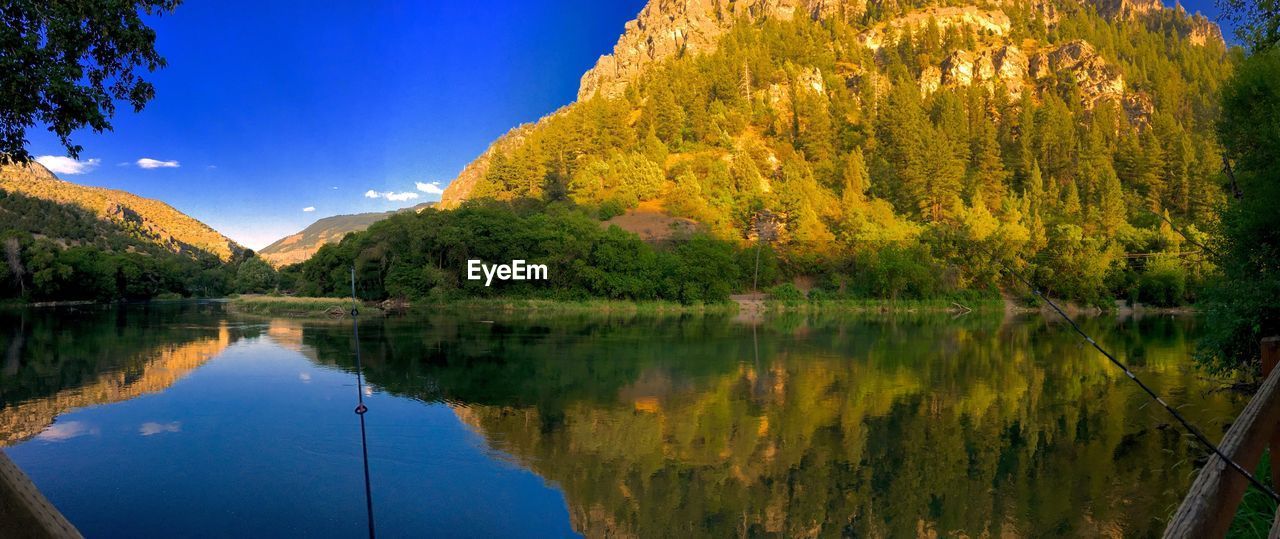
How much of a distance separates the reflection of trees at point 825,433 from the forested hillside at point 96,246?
46.2ft

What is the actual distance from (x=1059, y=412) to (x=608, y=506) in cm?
1332

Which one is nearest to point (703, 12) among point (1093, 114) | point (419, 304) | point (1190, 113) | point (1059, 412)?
point (1093, 114)

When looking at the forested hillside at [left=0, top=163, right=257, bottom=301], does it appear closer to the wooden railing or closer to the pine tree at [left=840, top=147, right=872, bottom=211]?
the wooden railing

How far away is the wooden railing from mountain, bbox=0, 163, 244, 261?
344ft

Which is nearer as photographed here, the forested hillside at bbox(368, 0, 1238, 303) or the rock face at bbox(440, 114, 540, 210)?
the forested hillside at bbox(368, 0, 1238, 303)

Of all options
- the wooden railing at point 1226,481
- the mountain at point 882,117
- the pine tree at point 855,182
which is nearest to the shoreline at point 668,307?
the mountain at point 882,117

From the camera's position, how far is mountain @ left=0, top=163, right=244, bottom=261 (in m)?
106

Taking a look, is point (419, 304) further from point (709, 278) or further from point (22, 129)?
point (22, 129)

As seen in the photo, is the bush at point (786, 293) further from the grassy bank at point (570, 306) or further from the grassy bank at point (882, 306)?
the grassy bank at point (570, 306)

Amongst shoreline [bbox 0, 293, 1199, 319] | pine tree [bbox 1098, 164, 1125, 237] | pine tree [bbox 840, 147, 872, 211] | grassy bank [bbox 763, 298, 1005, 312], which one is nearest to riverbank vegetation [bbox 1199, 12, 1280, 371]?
shoreline [bbox 0, 293, 1199, 319]

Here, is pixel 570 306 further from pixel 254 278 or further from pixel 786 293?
pixel 254 278

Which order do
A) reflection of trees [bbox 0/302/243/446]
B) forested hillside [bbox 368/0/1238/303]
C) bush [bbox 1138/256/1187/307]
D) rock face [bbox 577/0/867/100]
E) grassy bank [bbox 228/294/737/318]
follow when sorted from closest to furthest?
reflection of trees [bbox 0/302/243/446]
grassy bank [bbox 228/294/737/318]
bush [bbox 1138/256/1187/307]
forested hillside [bbox 368/0/1238/303]
rock face [bbox 577/0/867/100]

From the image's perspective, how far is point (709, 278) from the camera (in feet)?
239

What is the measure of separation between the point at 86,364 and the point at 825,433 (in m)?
26.2
